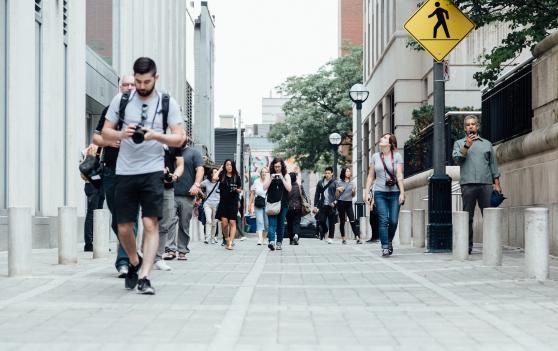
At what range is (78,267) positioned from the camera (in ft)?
39.3

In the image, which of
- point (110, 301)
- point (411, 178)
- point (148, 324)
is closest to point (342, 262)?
point (110, 301)

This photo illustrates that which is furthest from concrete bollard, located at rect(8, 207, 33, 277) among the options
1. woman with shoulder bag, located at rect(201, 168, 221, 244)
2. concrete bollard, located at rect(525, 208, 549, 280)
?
woman with shoulder bag, located at rect(201, 168, 221, 244)

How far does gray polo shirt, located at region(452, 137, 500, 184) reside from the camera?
14.1 m

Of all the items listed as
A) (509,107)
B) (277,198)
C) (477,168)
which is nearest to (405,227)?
(277,198)

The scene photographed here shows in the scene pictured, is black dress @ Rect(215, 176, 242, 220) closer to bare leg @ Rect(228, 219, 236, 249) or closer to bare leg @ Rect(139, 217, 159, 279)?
bare leg @ Rect(228, 219, 236, 249)

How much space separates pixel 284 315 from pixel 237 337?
3.72 ft

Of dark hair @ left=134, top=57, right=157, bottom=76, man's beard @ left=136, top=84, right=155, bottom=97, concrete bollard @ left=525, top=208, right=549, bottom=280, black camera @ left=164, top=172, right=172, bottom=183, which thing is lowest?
concrete bollard @ left=525, top=208, right=549, bottom=280

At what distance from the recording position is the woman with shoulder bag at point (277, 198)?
61.1ft

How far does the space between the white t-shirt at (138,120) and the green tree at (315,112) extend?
177 feet

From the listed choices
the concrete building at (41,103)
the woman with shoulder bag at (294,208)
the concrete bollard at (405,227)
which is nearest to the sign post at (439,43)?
the concrete bollard at (405,227)

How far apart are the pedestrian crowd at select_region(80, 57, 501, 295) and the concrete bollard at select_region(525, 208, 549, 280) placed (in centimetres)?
364

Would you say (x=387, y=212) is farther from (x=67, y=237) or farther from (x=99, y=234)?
(x=67, y=237)

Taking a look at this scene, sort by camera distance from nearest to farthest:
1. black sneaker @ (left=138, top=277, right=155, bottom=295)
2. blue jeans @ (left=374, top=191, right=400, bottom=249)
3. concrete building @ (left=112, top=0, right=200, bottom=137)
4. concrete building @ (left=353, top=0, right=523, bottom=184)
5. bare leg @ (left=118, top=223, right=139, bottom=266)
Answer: black sneaker @ (left=138, top=277, right=155, bottom=295) < bare leg @ (left=118, top=223, right=139, bottom=266) < blue jeans @ (left=374, top=191, right=400, bottom=249) < concrete building @ (left=112, top=0, right=200, bottom=137) < concrete building @ (left=353, top=0, right=523, bottom=184)

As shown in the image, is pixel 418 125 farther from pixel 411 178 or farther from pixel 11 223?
pixel 11 223
